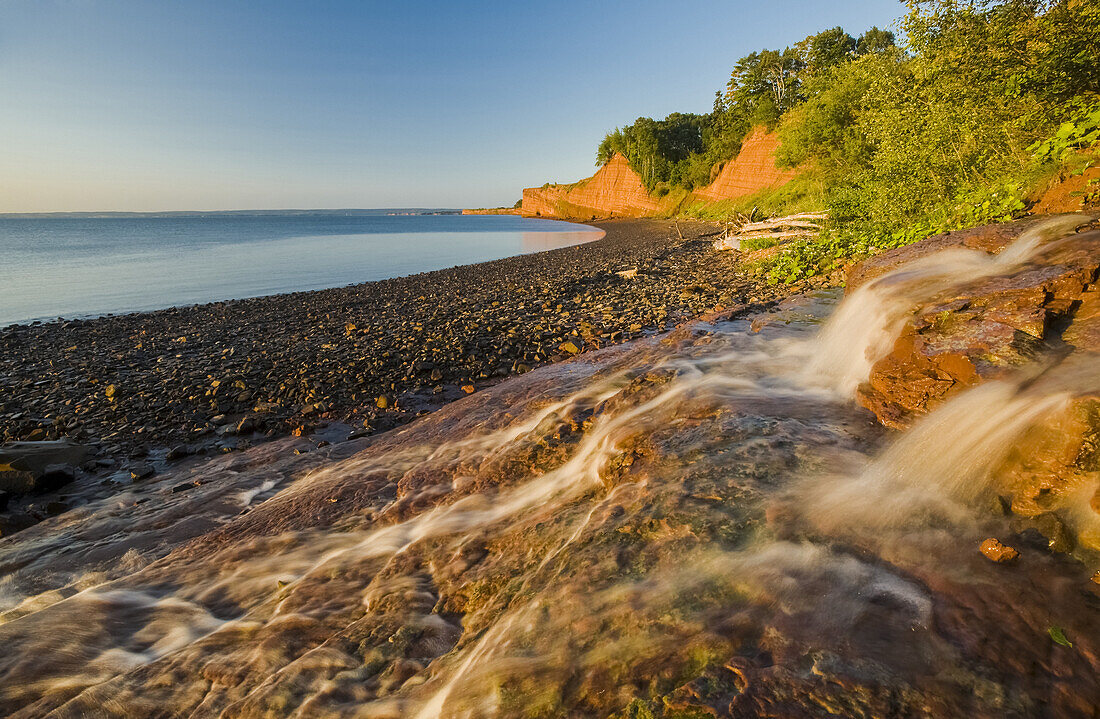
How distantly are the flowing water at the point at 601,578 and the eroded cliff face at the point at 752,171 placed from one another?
48598 millimetres

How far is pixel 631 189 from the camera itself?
96.2 meters

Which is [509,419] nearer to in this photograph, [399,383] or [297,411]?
[399,383]

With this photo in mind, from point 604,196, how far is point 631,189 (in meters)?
11.1

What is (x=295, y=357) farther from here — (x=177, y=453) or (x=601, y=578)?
(x=601, y=578)

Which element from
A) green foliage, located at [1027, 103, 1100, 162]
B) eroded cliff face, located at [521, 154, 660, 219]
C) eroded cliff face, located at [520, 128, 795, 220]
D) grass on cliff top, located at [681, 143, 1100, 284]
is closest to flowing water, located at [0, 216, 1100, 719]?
grass on cliff top, located at [681, 143, 1100, 284]

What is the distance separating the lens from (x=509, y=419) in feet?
24.2

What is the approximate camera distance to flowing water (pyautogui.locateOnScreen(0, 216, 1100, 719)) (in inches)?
104

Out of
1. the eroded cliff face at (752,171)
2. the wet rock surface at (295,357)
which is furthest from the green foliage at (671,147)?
the wet rock surface at (295,357)

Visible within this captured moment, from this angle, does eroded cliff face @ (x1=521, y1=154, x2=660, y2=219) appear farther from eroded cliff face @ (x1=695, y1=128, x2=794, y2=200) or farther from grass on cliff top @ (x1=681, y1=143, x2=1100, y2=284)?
grass on cliff top @ (x1=681, y1=143, x2=1100, y2=284)

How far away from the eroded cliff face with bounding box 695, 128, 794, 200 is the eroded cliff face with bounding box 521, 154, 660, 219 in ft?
75.0

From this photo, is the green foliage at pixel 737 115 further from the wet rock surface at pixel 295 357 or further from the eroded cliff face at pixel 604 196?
the wet rock surface at pixel 295 357

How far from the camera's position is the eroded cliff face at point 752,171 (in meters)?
50.9

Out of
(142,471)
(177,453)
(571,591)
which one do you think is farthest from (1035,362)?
→ (142,471)

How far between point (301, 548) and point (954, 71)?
15.2 meters
